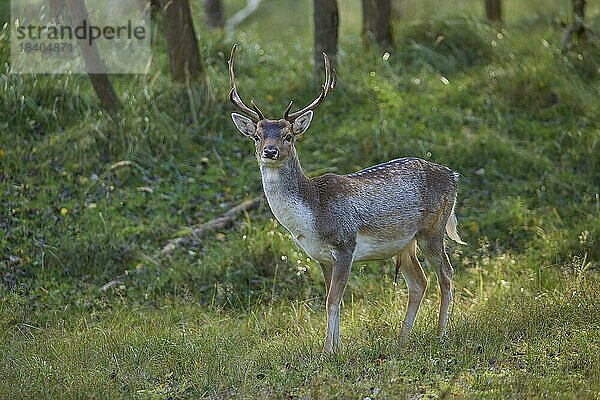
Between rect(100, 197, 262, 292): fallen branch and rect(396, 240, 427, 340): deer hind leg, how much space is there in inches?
95.8

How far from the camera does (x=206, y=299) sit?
8969 millimetres

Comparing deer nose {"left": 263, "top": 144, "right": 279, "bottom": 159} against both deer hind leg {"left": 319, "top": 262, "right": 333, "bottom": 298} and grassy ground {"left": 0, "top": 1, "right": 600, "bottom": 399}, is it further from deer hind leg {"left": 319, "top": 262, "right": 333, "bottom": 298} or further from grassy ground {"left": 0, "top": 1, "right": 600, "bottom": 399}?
grassy ground {"left": 0, "top": 1, "right": 600, "bottom": 399}

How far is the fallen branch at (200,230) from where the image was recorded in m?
9.14

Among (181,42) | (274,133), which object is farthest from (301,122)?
(181,42)

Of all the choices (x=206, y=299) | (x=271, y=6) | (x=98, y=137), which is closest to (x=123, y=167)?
(x=98, y=137)

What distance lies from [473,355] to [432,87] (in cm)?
648

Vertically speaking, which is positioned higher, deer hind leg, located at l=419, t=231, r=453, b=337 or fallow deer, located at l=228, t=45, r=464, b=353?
fallow deer, located at l=228, t=45, r=464, b=353

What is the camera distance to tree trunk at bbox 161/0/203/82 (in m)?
11.5

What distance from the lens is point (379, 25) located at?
45.0 ft

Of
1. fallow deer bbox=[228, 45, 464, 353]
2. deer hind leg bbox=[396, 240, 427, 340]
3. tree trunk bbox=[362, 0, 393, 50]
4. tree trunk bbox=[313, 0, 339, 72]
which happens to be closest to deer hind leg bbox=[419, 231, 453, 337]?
fallow deer bbox=[228, 45, 464, 353]

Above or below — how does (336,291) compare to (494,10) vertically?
below

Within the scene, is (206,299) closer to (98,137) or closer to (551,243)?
(98,137)

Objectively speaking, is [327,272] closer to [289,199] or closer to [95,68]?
[289,199]

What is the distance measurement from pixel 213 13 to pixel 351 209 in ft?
35.3
